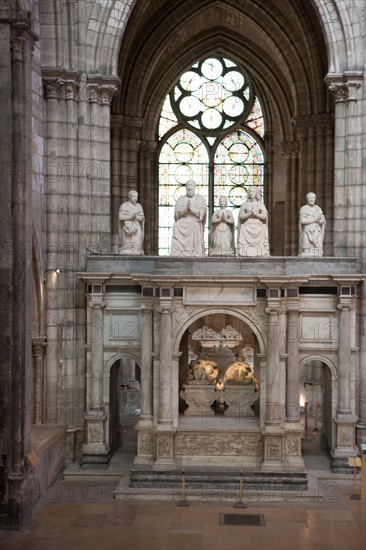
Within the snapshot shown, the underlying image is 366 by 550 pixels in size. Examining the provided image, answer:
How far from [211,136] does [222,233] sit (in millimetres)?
16027

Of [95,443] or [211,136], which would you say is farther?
[211,136]

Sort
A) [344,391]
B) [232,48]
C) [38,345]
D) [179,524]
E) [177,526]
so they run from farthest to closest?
[232,48] < [38,345] < [344,391] < [179,524] < [177,526]

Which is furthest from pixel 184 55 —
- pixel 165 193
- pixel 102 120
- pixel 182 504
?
pixel 182 504

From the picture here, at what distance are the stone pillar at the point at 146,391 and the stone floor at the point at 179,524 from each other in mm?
1186

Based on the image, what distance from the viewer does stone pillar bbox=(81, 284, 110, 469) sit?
70.4ft

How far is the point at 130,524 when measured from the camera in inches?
709

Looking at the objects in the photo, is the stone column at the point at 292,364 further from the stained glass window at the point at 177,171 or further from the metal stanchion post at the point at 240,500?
the stained glass window at the point at 177,171

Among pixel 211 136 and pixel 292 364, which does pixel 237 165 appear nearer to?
pixel 211 136

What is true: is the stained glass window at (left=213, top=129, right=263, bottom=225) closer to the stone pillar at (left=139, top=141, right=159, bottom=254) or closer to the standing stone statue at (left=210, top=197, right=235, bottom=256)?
the stone pillar at (left=139, top=141, right=159, bottom=254)

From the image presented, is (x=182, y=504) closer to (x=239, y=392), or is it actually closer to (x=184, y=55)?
(x=239, y=392)

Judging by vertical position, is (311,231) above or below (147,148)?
below

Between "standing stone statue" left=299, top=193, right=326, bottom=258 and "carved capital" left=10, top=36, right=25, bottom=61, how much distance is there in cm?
782

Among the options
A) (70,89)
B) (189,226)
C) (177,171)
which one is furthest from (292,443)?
(177,171)

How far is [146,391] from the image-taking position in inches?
825
